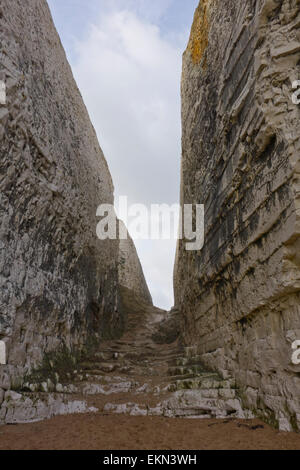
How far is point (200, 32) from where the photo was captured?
35.4ft

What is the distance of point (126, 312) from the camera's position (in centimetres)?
2000

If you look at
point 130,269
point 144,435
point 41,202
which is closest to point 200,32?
point 41,202

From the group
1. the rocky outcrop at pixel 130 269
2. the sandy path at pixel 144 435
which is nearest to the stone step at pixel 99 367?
the sandy path at pixel 144 435

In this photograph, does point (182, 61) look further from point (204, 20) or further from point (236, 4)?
point (236, 4)

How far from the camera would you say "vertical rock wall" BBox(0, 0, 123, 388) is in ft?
21.8

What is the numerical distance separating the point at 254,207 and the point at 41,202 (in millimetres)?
5263

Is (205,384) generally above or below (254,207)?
below

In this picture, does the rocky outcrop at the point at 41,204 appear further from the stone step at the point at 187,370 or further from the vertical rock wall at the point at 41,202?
the stone step at the point at 187,370

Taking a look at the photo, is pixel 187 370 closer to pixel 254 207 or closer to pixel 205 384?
pixel 205 384

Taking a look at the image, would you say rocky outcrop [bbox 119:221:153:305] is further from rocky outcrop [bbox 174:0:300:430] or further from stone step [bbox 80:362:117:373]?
rocky outcrop [bbox 174:0:300:430]

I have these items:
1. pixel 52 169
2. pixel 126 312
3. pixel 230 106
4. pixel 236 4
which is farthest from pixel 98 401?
pixel 126 312

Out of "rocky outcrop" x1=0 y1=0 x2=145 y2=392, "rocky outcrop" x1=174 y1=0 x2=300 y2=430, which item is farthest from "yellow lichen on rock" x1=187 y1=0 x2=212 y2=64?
"rocky outcrop" x1=0 y1=0 x2=145 y2=392

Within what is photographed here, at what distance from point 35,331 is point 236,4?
8.62 m

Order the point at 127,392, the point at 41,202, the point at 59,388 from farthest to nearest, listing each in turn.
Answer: the point at 41,202, the point at 127,392, the point at 59,388
